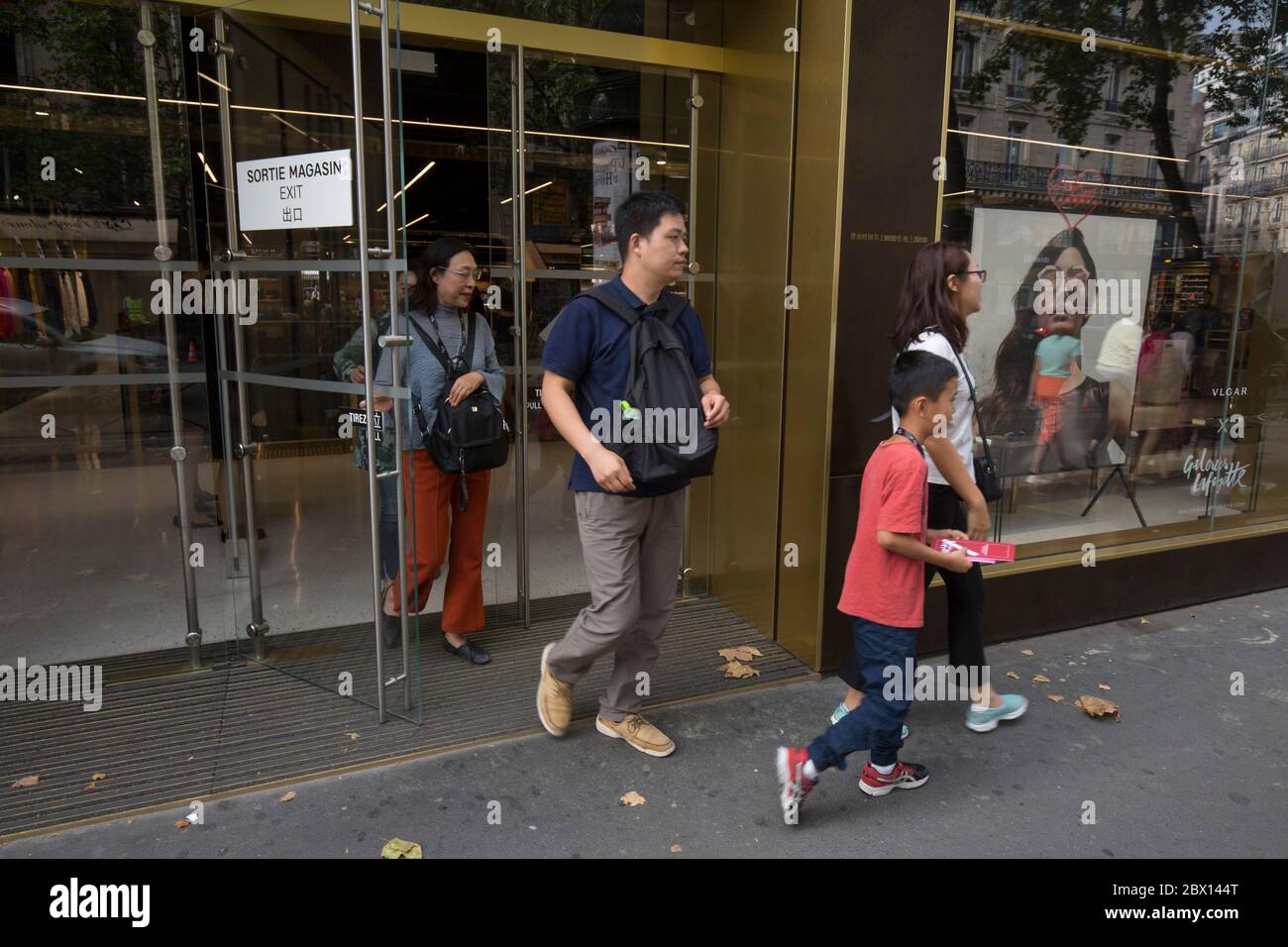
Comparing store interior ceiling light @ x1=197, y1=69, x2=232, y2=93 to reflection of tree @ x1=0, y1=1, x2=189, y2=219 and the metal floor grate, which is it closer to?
reflection of tree @ x1=0, y1=1, x2=189, y2=219

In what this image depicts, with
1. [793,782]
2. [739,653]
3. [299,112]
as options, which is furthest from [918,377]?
[299,112]

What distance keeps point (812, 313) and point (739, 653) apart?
1.73 m

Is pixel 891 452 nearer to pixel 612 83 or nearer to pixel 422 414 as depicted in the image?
pixel 422 414

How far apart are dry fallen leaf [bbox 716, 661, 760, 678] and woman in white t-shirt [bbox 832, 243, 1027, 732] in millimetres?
696

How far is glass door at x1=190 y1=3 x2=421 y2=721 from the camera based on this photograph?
10.9ft

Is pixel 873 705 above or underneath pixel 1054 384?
underneath

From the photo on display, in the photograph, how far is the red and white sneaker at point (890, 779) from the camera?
323 cm

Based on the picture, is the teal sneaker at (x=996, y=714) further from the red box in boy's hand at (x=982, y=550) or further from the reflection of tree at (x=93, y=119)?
the reflection of tree at (x=93, y=119)

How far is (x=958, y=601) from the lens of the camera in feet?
11.7

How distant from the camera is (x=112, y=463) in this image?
16.9ft

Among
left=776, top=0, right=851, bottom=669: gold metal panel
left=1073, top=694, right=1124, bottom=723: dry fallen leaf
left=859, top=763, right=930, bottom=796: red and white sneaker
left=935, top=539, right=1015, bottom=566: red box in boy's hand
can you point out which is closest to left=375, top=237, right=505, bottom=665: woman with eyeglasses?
left=776, top=0, right=851, bottom=669: gold metal panel

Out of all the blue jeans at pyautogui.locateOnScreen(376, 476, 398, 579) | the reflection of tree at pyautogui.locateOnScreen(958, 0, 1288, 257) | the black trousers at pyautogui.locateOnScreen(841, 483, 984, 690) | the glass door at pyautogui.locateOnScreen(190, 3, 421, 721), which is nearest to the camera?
the glass door at pyautogui.locateOnScreen(190, 3, 421, 721)

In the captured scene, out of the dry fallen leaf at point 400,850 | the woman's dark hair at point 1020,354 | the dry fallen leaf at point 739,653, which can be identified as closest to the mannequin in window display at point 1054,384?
the woman's dark hair at point 1020,354

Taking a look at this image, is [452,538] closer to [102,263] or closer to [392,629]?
[392,629]
